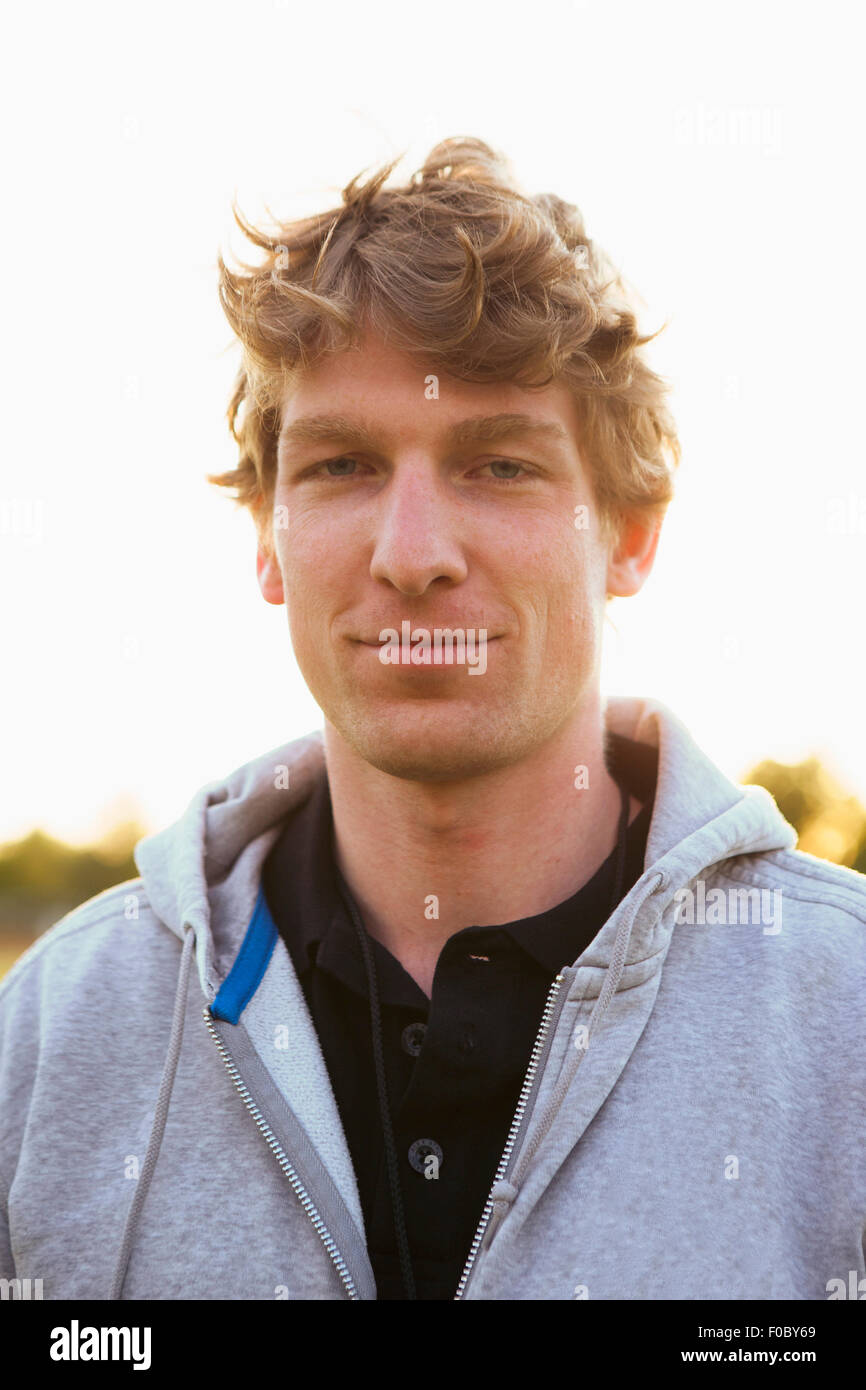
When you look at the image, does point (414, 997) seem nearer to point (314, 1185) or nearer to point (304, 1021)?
point (304, 1021)

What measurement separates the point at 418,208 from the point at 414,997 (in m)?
2.16

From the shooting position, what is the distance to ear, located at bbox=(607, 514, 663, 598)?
139 inches

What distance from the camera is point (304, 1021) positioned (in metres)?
2.98

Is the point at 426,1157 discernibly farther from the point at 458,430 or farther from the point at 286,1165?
the point at 458,430

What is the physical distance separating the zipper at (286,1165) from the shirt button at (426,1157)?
254 mm

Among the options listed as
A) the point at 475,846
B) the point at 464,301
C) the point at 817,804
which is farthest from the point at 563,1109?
the point at 817,804

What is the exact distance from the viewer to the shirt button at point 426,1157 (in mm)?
2768

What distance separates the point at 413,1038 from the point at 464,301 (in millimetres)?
1891

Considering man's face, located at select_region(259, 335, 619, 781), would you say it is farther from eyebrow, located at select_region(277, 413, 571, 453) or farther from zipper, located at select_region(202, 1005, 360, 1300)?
zipper, located at select_region(202, 1005, 360, 1300)

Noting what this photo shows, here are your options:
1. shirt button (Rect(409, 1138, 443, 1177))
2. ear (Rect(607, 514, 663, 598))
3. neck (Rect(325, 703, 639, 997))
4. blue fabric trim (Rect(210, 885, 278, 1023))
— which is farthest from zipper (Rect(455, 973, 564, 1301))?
ear (Rect(607, 514, 663, 598))

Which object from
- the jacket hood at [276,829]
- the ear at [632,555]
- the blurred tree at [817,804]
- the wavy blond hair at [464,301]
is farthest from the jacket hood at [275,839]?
the blurred tree at [817,804]

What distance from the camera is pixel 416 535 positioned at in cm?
292

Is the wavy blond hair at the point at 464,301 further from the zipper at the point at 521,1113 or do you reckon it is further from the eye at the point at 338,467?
the zipper at the point at 521,1113
